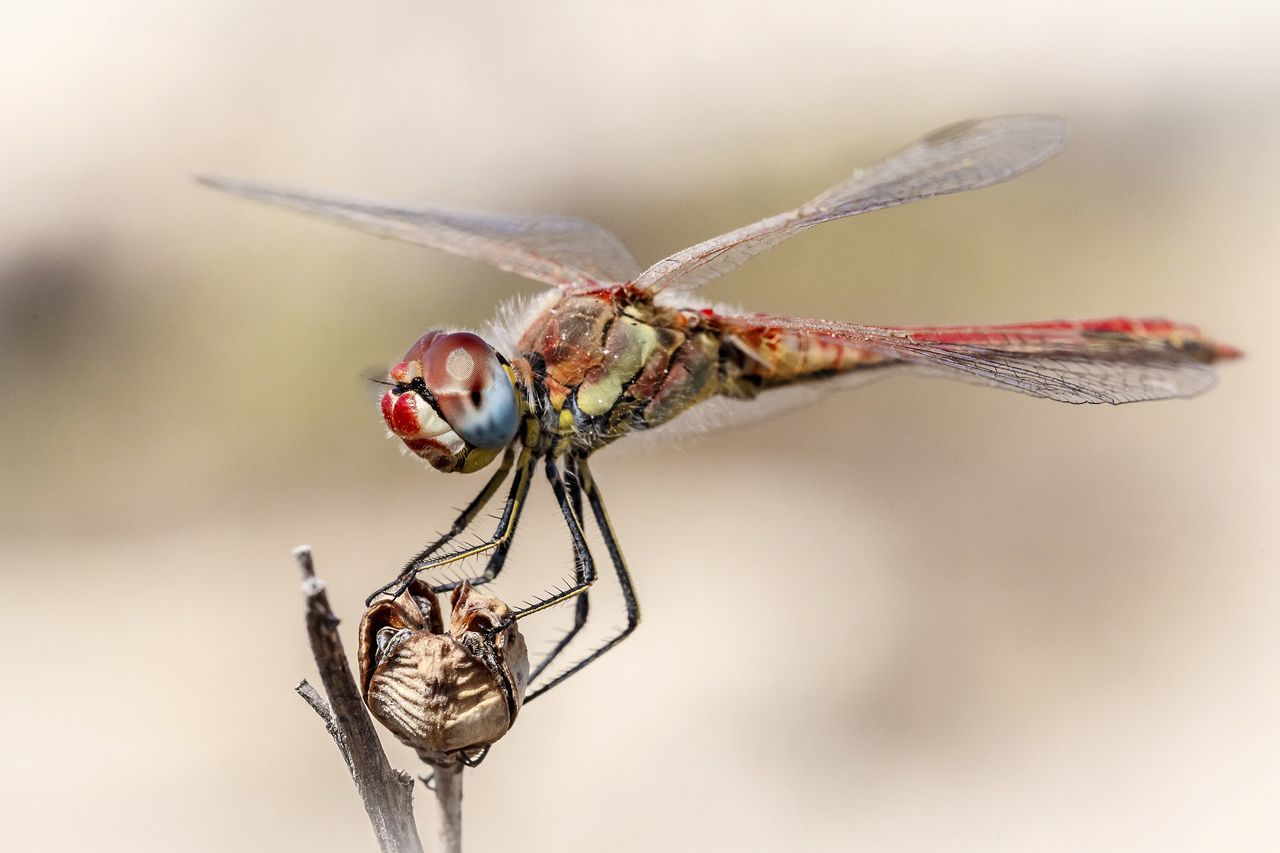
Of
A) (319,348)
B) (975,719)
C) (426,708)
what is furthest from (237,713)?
(426,708)

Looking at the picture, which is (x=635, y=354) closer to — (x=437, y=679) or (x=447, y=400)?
(x=447, y=400)

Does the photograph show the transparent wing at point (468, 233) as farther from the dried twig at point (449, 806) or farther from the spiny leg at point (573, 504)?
the dried twig at point (449, 806)

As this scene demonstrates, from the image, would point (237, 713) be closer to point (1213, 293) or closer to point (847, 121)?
point (847, 121)

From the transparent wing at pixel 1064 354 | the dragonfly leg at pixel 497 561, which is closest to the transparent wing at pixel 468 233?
the dragonfly leg at pixel 497 561

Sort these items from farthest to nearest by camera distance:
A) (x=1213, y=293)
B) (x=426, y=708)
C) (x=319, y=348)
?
(x=1213, y=293) → (x=319, y=348) → (x=426, y=708)

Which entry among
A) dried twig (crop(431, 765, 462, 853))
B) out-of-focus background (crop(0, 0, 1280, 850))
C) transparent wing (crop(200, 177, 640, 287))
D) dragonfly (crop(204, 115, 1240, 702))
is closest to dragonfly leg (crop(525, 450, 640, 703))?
dragonfly (crop(204, 115, 1240, 702))

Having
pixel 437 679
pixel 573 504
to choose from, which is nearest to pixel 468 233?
pixel 573 504
